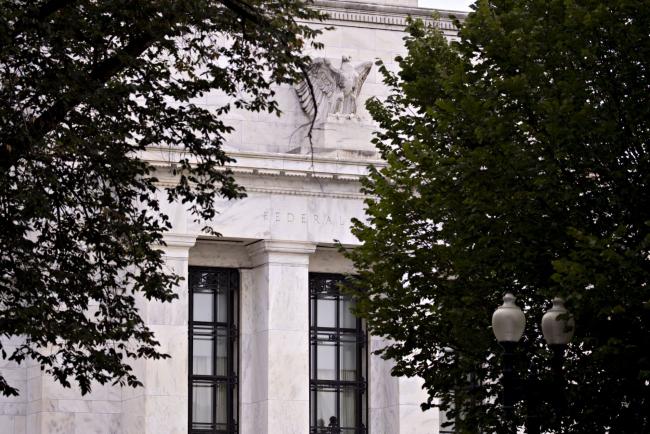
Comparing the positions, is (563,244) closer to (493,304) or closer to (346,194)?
(493,304)

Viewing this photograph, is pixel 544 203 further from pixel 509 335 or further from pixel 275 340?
pixel 275 340

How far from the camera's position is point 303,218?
155ft

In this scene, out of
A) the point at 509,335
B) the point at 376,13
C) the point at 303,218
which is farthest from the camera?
the point at 376,13

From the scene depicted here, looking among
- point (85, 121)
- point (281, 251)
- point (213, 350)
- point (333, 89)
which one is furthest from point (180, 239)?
point (85, 121)

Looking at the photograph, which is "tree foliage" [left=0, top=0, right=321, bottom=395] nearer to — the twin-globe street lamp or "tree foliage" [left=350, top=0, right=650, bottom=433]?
the twin-globe street lamp

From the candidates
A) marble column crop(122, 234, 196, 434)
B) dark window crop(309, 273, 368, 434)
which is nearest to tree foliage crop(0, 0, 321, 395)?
marble column crop(122, 234, 196, 434)

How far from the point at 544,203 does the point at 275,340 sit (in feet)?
57.8

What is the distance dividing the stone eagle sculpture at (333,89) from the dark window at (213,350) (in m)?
5.11

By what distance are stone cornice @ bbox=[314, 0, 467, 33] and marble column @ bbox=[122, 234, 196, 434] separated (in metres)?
8.16

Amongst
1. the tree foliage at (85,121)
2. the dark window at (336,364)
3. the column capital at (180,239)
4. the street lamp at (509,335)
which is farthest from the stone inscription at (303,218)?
the street lamp at (509,335)

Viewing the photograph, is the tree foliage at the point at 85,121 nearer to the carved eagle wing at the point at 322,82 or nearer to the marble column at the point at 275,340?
the marble column at the point at 275,340

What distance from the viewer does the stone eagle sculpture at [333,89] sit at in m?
47.9

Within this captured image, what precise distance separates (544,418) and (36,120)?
10800 mm

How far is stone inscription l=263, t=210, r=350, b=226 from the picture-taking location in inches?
1850
